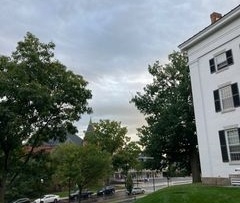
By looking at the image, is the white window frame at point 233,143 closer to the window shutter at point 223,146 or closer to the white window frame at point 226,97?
the window shutter at point 223,146

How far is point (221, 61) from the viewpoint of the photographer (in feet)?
85.5

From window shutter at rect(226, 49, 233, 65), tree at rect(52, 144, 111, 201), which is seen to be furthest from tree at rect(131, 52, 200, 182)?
tree at rect(52, 144, 111, 201)

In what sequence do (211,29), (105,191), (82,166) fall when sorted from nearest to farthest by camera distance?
(211,29)
(82,166)
(105,191)

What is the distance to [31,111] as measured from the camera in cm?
1881

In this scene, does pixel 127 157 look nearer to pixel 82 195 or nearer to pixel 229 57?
pixel 82 195

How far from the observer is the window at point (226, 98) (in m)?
24.4

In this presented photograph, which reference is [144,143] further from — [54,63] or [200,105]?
[54,63]

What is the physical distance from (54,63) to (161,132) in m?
18.0

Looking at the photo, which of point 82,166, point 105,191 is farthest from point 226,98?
point 105,191

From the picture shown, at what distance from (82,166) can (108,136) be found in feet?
93.4

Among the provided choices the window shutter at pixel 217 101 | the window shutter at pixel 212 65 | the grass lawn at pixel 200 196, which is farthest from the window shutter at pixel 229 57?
the grass lawn at pixel 200 196

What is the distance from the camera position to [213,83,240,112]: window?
80.1ft

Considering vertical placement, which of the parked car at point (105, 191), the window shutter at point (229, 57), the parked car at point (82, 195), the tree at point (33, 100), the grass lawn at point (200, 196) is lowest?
the grass lawn at point (200, 196)

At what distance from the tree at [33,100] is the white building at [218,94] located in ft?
33.1
